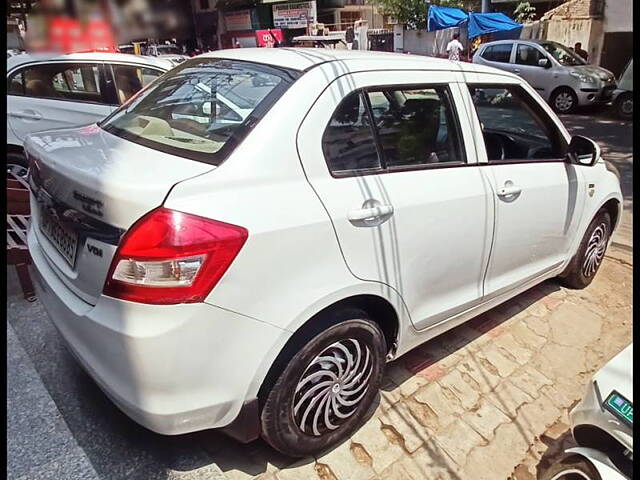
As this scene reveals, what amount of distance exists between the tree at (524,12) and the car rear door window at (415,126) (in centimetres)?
2111

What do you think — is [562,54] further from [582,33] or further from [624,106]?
[582,33]

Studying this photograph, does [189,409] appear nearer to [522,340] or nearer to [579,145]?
[522,340]

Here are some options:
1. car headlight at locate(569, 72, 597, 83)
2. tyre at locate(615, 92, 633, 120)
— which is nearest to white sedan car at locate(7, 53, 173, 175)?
car headlight at locate(569, 72, 597, 83)

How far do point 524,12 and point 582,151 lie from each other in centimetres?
2070

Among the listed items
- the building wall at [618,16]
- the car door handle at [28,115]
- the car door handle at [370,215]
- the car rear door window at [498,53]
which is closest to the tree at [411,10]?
the building wall at [618,16]

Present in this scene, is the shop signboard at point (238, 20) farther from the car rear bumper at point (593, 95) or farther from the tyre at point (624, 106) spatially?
the tyre at point (624, 106)

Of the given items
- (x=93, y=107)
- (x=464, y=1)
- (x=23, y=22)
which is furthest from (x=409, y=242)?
(x=464, y=1)

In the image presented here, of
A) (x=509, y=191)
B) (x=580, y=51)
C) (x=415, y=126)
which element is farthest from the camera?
(x=580, y=51)

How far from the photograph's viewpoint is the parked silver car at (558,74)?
37.2 ft

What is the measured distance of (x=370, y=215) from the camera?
2.01 metres

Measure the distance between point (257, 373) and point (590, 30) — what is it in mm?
15689

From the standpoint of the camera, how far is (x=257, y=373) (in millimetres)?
1802

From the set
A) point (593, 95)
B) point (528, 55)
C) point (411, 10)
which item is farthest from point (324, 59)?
point (411, 10)

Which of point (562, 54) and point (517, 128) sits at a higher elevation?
point (517, 128)
